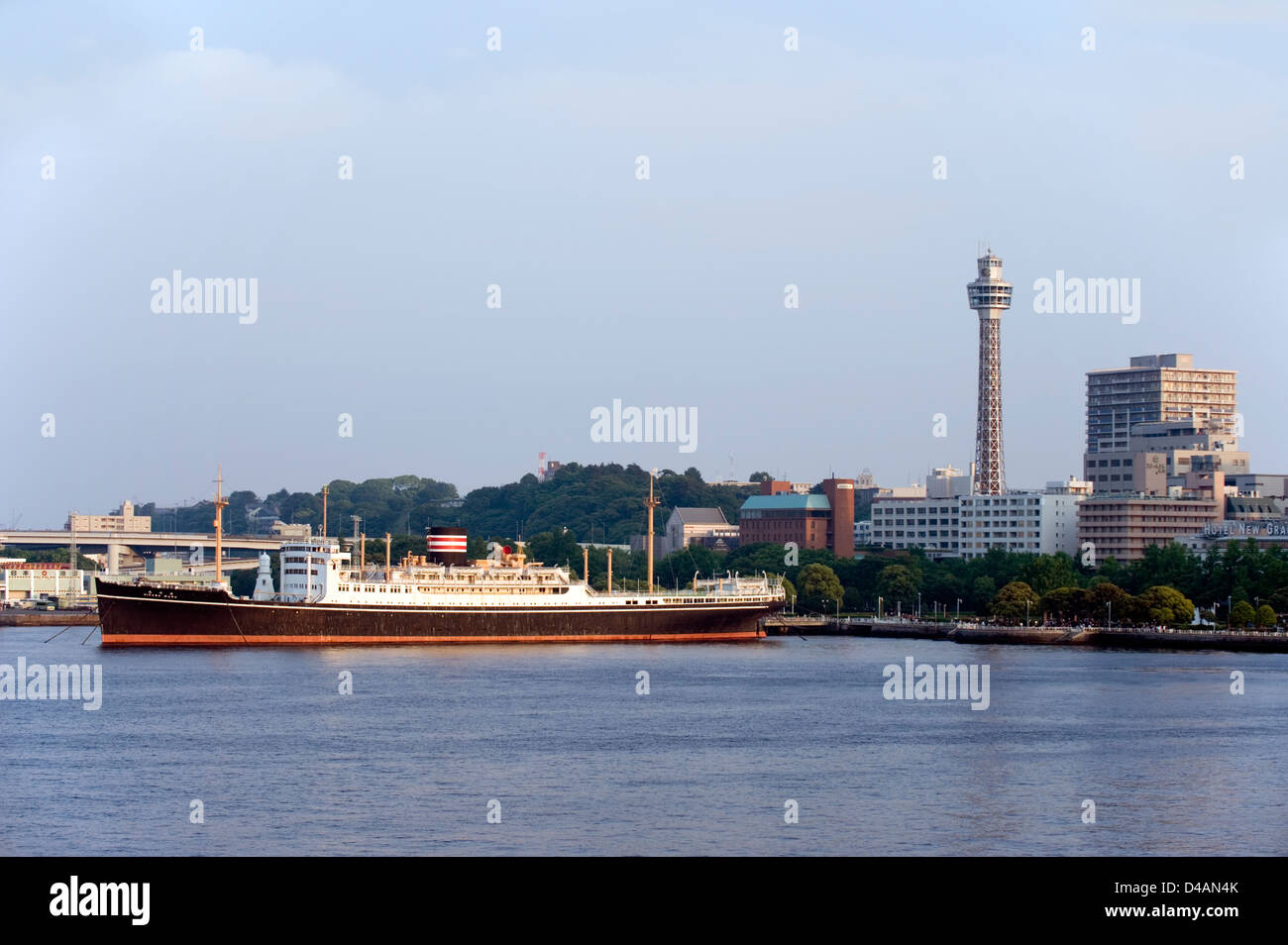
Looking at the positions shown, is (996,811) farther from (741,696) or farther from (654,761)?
(741,696)

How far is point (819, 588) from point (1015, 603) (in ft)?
63.5

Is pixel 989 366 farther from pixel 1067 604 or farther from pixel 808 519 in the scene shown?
pixel 1067 604

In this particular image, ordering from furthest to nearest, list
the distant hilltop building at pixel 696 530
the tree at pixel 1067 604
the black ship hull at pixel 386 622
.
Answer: the distant hilltop building at pixel 696 530
the tree at pixel 1067 604
the black ship hull at pixel 386 622

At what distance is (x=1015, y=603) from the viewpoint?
82.5 meters

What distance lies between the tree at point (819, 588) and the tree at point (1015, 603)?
1600 cm

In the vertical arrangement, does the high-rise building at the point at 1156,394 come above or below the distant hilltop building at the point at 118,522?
above

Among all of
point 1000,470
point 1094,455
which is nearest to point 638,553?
point 1000,470

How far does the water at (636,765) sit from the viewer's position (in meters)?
25.6

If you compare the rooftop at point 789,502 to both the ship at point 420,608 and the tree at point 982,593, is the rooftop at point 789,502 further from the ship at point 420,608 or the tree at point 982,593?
the ship at point 420,608

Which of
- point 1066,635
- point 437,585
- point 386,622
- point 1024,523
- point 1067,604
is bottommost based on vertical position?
point 1066,635

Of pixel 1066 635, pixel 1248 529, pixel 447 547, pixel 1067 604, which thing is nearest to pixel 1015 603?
pixel 1067 604

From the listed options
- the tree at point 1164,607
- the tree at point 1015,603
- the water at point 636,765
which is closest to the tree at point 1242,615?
the tree at point 1164,607

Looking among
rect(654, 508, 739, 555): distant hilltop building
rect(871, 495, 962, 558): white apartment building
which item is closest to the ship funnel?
rect(871, 495, 962, 558): white apartment building
